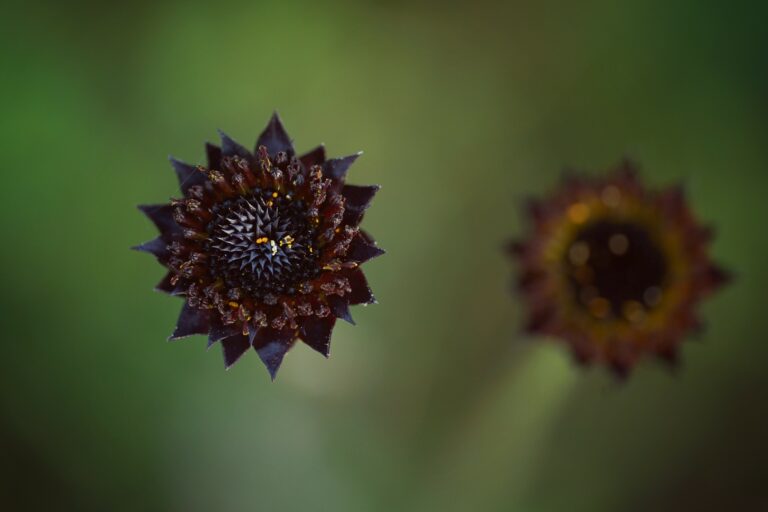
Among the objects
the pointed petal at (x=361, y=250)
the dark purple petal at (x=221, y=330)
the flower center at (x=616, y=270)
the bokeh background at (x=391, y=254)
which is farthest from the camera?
the bokeh background at (x=391, y=254)

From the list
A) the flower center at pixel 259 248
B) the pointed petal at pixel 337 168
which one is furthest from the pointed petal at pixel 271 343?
the pointed petal at pixel 337 168

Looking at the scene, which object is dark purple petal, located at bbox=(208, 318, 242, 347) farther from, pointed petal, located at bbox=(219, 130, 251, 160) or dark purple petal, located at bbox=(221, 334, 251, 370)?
pointed petal, located at bbox=(219, 130, 251, 160)

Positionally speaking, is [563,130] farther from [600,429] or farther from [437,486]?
[437,486]

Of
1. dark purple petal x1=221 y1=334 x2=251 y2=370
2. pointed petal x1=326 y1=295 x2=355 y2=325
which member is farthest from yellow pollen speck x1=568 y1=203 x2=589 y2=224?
dark purple petal x1=221 y1=334 x2=251 y2=370

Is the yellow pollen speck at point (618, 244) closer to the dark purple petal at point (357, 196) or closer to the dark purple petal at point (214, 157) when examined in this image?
the dark purple petal at point (357, 196)

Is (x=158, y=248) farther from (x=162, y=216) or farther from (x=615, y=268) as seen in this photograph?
(x=615, y=268)

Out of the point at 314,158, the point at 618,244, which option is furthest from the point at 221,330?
the point at 618,244

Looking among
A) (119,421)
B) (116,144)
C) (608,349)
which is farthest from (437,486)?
(116,144)
